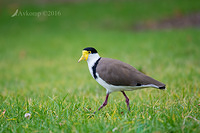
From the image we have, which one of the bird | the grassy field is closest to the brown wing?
the bird

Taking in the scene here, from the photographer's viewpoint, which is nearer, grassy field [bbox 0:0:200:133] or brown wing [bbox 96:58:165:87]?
grassy field [bbox 0:0:200:133]

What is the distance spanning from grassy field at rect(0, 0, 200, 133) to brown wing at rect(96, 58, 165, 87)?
434mm

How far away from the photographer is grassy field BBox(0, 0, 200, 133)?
119 inches

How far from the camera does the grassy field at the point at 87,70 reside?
3035 millimetres

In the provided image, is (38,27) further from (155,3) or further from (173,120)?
(173,120)

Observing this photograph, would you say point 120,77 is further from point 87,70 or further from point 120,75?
point 87,70

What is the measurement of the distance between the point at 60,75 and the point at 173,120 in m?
5.94

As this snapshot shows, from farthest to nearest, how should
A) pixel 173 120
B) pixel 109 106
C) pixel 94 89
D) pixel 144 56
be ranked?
pixel 144 56 < pixel 94 89 < pixel 109 106 < pixel 173 120

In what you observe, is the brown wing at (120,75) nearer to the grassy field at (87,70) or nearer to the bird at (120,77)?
the bird at (120,77)

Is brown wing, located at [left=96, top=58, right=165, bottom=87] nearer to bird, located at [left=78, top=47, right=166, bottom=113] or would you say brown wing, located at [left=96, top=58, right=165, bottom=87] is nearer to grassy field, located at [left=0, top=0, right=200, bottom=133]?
bird, located at [left=78, top=47, right=166, bottom=113]

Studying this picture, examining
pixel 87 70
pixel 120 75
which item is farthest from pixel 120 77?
pixel 87 70

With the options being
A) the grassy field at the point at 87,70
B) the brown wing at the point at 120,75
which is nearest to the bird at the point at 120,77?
the brown wing at the point at 120,75

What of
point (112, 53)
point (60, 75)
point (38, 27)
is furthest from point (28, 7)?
point (60, 75)

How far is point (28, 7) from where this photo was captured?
65.8ft
